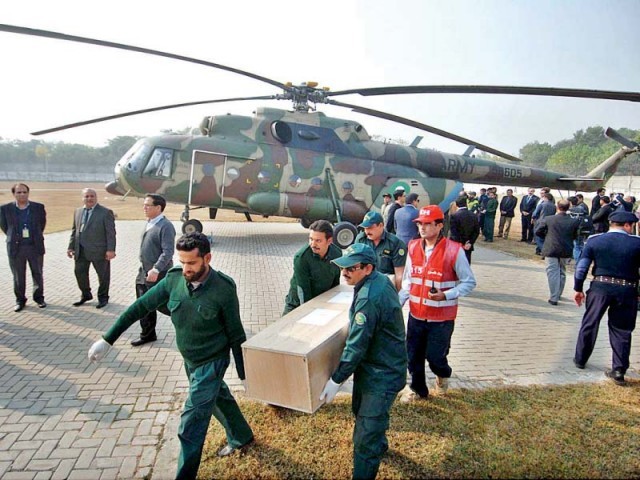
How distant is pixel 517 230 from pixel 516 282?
11732mm

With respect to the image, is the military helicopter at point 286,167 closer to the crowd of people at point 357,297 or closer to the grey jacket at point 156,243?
the crowd of people at point 357,297

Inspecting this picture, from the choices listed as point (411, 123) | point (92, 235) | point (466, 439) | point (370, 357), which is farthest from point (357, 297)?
point (411, 123)

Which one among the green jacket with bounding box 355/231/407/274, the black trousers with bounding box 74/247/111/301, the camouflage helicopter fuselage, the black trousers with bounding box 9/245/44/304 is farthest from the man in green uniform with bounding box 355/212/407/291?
the camouflage helicopter fuselage

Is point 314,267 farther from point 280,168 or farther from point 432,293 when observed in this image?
point 280,168

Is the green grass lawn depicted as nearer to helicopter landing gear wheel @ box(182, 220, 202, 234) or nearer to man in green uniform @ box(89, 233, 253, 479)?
man in green uniform @ box(89, 233, 253, 479)

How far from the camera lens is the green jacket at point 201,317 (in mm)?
2758

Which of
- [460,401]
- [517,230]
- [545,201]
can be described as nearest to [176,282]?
[460,401]

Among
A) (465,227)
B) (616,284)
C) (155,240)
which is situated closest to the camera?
(616,284)

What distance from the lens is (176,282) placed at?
2900 millimetres

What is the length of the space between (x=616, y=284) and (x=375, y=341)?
3.45 meters

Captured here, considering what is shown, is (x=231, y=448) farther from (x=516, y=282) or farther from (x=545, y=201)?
(x=545, y=201)

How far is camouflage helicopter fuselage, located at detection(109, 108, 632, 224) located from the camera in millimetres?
10859

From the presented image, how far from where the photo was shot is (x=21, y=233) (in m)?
6.28

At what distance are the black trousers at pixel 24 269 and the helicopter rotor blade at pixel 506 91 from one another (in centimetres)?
643
